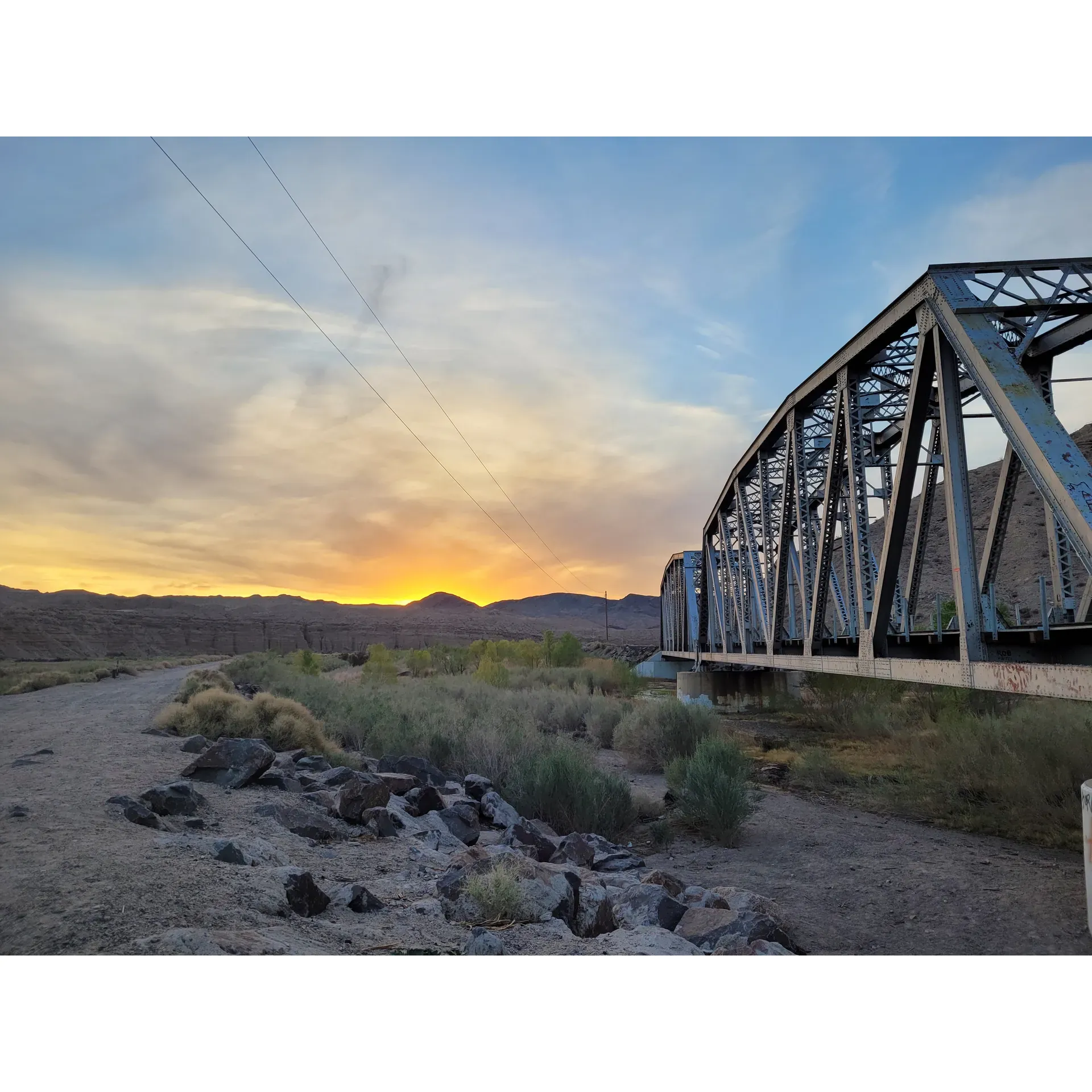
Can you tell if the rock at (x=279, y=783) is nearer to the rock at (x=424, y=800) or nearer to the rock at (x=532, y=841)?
the rock at (x=424, y=800)

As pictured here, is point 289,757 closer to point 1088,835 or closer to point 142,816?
point 142,816

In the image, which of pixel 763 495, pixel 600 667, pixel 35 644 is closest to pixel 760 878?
pixel 763 495

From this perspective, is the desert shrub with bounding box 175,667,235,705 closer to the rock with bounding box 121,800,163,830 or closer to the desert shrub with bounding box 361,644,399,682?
the desert shrub with bounding box 361,644,399,682

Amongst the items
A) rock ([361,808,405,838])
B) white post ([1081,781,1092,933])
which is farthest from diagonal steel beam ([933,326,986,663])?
rock ([361,808,405,838])

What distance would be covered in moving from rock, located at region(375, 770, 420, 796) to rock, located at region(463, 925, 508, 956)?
5353mm

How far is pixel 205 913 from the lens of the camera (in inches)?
247

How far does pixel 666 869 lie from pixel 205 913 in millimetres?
6943

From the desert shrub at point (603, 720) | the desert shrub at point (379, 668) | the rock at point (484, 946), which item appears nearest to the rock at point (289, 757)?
the rock at point (484, 946)

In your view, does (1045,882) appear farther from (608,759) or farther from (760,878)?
(608,759)

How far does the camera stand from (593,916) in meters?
7.59

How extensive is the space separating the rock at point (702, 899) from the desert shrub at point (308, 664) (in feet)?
109

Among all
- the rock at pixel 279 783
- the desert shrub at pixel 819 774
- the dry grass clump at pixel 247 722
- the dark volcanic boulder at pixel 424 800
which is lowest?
the desert shrub at pixel 819 774

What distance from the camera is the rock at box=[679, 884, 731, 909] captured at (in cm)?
822

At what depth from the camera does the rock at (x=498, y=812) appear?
1189 centimetres
